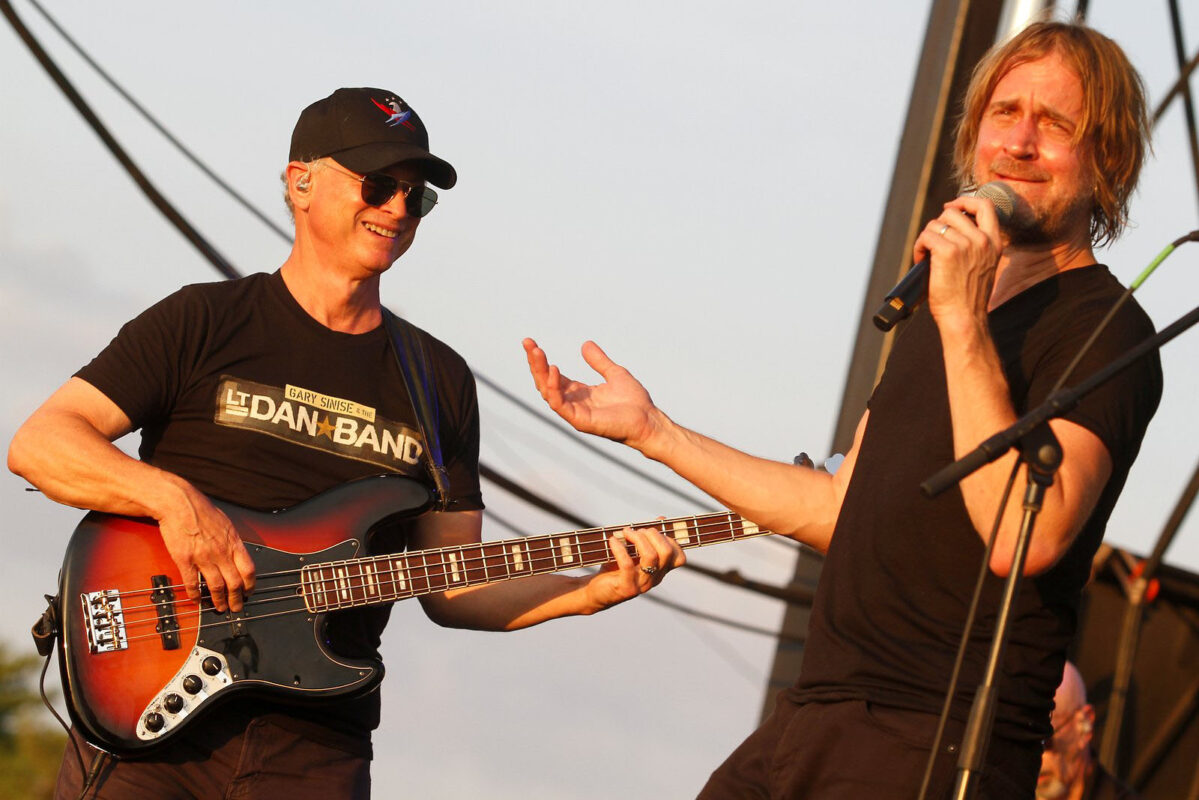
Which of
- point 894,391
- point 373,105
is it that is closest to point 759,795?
point 894,391

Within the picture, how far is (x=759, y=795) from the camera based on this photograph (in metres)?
2.66

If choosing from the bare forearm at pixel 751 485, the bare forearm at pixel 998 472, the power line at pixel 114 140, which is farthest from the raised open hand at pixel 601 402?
the power line at pixel 114 140

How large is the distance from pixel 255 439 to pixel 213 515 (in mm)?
230

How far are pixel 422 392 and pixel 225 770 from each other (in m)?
1.04

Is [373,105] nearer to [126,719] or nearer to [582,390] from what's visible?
[582,390]

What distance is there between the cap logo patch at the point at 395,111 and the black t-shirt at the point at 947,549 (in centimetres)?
172

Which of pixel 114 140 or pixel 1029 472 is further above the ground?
pixel 114 140

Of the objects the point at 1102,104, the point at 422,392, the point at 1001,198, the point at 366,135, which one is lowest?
the point at 422,392

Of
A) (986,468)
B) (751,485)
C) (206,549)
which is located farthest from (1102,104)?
(206,549)

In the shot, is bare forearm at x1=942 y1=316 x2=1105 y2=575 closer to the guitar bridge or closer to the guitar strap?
the guitar strap

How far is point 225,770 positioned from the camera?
3.27 metres

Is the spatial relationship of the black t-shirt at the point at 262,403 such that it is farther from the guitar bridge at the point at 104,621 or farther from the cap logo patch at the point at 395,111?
the cap logo patch at the point at 395,111

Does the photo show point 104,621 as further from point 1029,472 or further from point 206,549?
point 1029,472

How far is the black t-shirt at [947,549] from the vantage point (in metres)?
2.42
